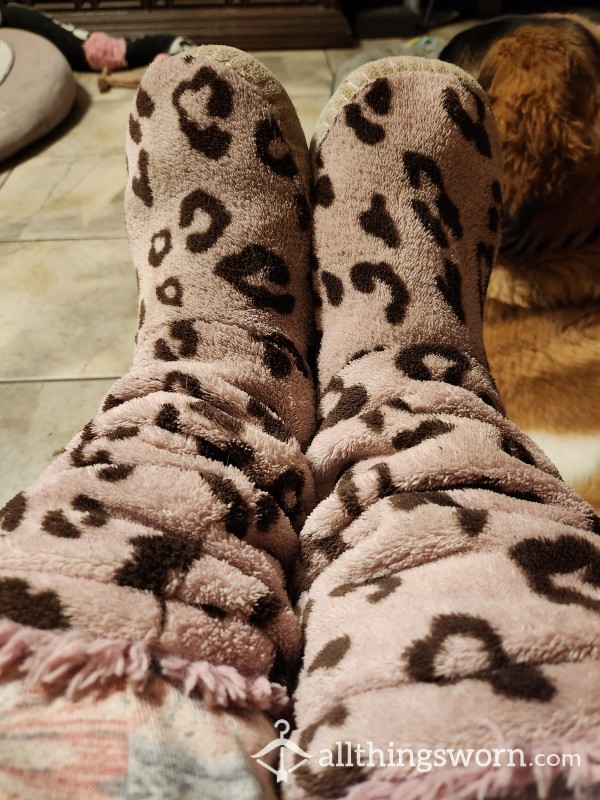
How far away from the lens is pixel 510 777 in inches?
11.8

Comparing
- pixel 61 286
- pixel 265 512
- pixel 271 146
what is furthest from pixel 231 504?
pixel 61 286

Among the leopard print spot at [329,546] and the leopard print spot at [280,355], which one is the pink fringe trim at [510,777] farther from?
the leopard print spot at [280,355]

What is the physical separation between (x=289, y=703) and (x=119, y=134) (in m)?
1.32

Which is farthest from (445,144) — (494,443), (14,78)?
(14,78)

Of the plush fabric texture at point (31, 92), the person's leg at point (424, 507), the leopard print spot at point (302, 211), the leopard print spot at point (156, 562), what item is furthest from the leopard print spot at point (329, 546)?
the plush fabric texture at point (31, 92)

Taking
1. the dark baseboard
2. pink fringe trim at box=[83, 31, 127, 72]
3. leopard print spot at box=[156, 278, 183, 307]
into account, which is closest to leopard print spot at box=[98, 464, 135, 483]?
leopard print spot at box=[156, 278, 183, 307]

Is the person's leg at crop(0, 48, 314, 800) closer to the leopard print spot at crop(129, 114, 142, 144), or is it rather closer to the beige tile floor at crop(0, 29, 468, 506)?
the leopard print spot at crop(129, 114, 142, 144)

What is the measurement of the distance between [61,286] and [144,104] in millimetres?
443

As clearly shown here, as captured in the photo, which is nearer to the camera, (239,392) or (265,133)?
(239,392)

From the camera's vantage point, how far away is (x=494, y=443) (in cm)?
47

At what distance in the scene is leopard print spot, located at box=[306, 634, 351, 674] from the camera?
374 millimetres

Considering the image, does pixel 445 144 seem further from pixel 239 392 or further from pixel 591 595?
pixel 591 595

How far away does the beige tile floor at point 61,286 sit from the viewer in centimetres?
85

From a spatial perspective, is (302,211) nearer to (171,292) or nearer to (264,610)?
(171,292)
